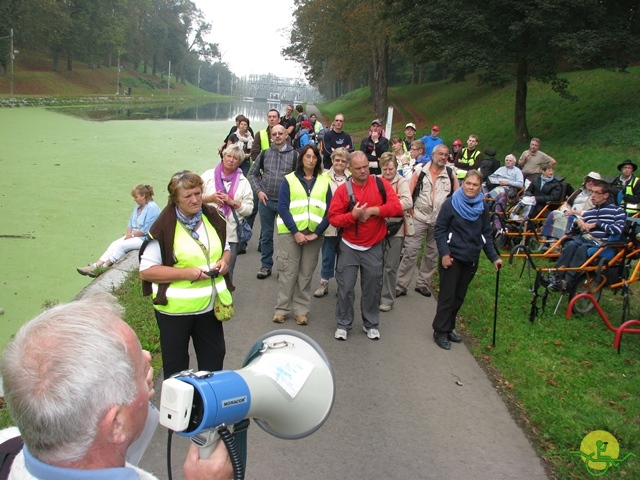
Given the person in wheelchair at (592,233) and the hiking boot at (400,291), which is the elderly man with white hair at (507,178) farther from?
the hiking boot at (400,291)

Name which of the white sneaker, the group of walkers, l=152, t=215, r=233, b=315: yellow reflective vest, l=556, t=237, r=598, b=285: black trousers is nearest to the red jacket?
the group of walkers

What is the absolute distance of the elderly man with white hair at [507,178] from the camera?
35.0 feet

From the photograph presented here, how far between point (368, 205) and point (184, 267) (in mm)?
2461

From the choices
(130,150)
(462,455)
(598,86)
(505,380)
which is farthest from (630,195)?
(130,150)

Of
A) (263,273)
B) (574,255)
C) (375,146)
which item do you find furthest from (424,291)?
(375,146)

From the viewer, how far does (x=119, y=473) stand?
4.37 ft

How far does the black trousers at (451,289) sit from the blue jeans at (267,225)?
2.63m

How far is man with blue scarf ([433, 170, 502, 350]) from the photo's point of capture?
18.4ft

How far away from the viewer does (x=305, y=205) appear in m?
6.05

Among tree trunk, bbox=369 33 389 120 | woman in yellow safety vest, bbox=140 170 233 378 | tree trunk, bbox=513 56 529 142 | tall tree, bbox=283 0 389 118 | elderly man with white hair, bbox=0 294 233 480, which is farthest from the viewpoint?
tree trunk, bbox=369 33 389 120

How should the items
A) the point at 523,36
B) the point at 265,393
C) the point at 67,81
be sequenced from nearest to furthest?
the point at 265,393 → the point at 523,36 → the point at 67,81

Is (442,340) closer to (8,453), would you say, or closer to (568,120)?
(8,453)

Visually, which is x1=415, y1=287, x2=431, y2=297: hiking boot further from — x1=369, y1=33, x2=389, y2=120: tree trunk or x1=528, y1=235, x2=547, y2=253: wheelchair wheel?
x1=369, y1=33, x2=389, y2=120: tree trunk

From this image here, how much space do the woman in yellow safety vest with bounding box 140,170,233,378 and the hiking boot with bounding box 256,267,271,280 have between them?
147 inches
